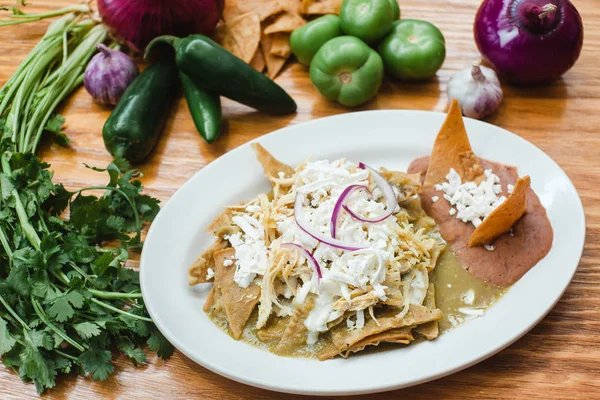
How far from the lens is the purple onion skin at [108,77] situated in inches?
147

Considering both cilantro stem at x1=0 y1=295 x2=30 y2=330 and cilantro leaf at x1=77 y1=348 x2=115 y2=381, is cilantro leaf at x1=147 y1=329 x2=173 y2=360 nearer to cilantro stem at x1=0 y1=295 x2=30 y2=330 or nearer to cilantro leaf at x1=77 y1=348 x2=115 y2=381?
cilantro leaf at x1=77 y1=348 x2=115 y2=381

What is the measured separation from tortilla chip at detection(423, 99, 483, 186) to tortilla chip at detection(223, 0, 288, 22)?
1.62m

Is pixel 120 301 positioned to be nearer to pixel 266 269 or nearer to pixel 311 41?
pixel 266 269

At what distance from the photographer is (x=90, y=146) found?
364 centimetres

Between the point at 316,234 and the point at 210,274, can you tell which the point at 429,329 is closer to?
the point at 316,234

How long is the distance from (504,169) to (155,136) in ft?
6.23

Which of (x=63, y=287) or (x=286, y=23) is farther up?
(x=286, y=23)

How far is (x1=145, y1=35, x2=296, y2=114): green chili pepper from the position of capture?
355 cm

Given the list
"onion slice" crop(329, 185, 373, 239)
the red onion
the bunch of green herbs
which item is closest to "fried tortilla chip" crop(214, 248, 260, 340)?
the bunch of green herbs

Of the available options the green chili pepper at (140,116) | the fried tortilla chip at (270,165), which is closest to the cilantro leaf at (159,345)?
the fried tortilla chip at (270,165)

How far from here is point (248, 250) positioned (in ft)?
8.63

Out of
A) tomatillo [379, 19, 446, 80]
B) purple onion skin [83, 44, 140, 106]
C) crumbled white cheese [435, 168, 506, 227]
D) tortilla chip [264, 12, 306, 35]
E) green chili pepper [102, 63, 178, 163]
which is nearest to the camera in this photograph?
crumbled white cheese [435, 168, 506, 227]

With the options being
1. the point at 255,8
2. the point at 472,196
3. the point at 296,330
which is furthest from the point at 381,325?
the point at 255,8

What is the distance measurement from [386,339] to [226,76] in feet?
6.18
